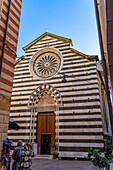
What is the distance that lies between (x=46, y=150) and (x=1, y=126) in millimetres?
7765

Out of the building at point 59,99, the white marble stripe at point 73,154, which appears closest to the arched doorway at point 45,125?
the building at point 59,99

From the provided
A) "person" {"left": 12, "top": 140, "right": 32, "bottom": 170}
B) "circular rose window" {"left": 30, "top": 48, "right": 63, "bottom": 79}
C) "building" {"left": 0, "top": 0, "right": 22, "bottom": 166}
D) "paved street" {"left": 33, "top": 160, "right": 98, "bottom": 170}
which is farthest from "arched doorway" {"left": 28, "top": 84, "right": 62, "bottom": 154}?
"person" {"left": 12, "top": 140, "right": 32, "bottom": 170}

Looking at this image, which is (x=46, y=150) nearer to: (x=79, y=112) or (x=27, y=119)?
(x=27, y=119)

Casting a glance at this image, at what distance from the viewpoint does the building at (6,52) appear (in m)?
5.45

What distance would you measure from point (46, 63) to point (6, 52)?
8.66 m

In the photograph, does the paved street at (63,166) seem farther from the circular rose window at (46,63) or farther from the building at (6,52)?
the circular rose window at (46,63)

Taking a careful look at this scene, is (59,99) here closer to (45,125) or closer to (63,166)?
(45,125)

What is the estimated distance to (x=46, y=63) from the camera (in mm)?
14531

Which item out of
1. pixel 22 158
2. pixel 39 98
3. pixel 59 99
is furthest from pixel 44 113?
pixel 22 158

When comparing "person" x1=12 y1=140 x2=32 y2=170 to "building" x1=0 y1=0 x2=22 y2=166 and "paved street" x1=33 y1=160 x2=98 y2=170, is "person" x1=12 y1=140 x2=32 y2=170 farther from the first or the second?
"paved street" x1=33 y1=160 x2=98 y2=170

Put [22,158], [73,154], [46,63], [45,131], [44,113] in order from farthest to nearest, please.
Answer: [46,63], [44,113], [45,131], [73,154], [22,158]

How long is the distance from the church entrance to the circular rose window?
12.0 feet

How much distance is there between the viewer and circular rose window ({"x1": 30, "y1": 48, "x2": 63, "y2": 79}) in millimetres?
13981

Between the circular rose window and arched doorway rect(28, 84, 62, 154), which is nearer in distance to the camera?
arched doorway rect(28, 84, 62, 154)
